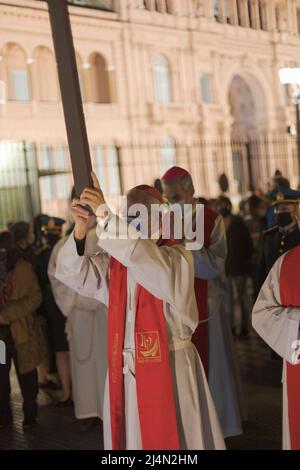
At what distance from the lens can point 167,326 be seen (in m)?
3.26

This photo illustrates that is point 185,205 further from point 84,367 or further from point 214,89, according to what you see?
point 214,89

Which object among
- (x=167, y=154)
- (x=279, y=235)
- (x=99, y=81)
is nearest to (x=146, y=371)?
(x=279, y=235)

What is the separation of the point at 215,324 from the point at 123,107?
17543mm

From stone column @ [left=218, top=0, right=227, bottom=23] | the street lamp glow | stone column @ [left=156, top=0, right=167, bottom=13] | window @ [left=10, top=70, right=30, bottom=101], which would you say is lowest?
the street lamp glow

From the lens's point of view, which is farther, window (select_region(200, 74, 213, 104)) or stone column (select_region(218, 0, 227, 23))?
window (select_region(200, 74, 213, 104))

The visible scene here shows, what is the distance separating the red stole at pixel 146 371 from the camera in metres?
3.15

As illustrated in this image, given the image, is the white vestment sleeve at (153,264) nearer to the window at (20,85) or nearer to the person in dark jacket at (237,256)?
the person in dark jacket at (237,256)

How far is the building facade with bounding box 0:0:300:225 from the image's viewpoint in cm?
1603

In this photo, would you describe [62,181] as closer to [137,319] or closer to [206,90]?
[206,90]

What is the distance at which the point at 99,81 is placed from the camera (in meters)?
22.2

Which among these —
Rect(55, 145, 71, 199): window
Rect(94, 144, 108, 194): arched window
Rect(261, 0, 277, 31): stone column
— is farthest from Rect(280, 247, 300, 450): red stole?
Rect(94, 144, 108, 194): arched window

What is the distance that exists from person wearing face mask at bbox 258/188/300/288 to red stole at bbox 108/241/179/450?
2892 mm

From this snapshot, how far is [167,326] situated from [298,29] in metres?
4.09

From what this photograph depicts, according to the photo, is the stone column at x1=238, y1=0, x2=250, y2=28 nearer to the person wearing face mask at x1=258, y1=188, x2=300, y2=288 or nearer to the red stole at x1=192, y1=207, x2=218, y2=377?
the person wearing face mask at x1=258, y1=188, x2=300, y2=288
